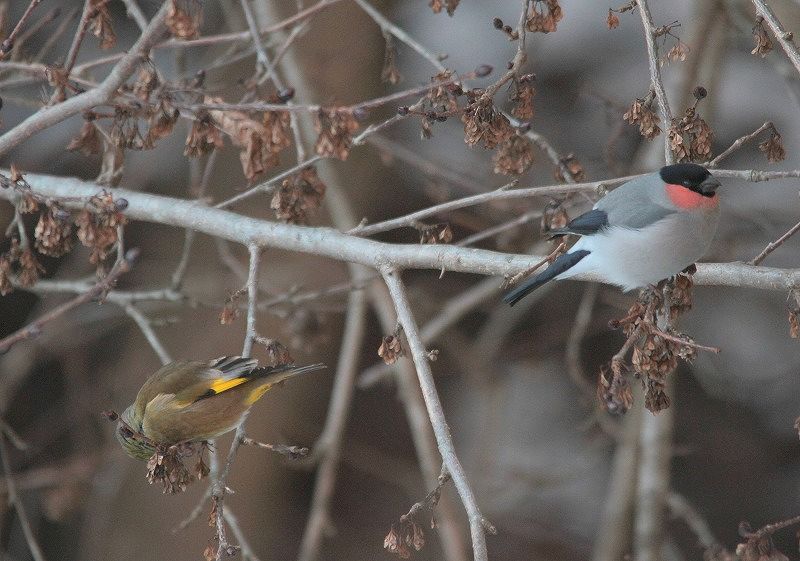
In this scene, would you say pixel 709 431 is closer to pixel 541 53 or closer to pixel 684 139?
pixel 541 53

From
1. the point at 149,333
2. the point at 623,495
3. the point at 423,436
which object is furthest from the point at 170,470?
the point at 623,495

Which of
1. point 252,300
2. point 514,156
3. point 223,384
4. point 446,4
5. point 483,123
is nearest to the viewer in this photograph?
point 483,123

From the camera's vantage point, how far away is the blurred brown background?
6.52 m

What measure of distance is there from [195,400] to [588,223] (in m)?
1.50

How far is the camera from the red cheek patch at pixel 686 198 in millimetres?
3281

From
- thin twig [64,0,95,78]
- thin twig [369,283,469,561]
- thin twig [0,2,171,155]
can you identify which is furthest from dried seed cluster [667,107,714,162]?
thin twig [369,283,469,561]

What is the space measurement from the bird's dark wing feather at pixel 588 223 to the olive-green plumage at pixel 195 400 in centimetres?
114

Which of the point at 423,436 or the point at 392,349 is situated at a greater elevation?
the point at 392,349

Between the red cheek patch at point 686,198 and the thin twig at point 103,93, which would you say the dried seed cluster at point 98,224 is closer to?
the thin twig at point 103,93

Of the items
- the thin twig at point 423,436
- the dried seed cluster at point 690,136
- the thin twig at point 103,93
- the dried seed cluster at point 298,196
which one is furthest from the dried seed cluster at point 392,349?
the thin twig at point 423,436

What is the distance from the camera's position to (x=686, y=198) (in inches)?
130

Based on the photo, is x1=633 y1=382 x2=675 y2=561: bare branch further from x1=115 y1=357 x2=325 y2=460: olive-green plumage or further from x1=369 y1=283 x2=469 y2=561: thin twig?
x1=115 y1=357 x2=325 y2=460: olive-green plumage

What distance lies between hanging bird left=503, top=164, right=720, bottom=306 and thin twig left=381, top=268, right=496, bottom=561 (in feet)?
1.15

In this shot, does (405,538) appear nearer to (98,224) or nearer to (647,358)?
(647,358)
